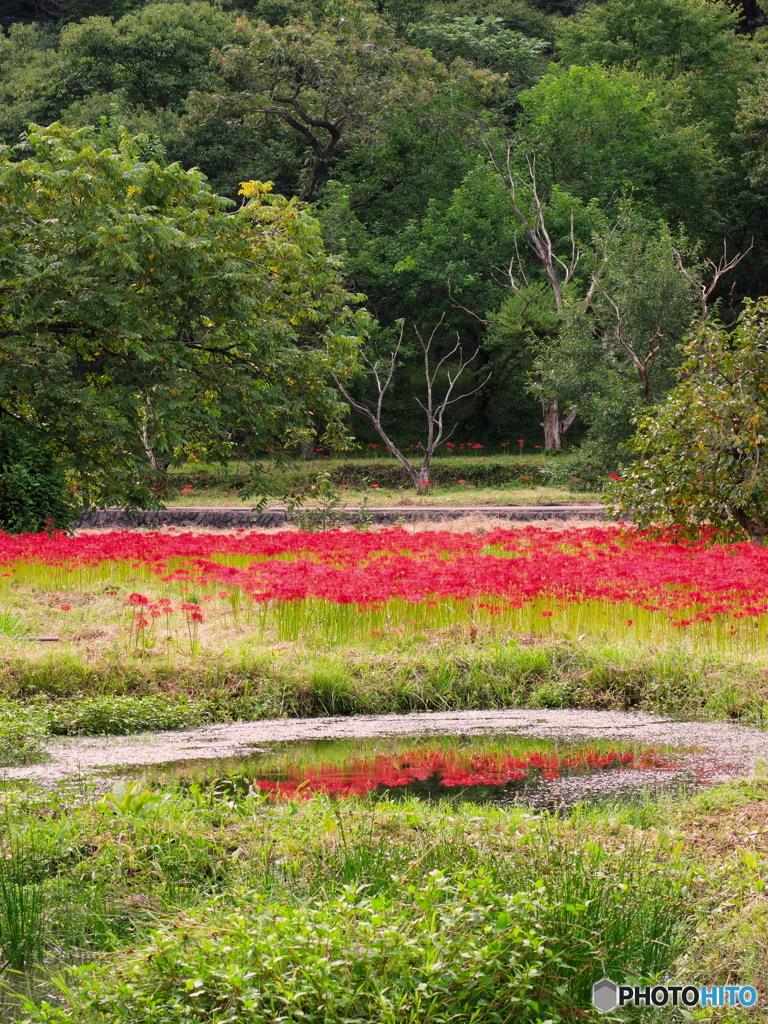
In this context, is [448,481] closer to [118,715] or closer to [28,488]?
[28,488]

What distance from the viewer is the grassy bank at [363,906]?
10.7 feet

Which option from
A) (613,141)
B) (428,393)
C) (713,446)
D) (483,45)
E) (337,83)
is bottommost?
(428,393)

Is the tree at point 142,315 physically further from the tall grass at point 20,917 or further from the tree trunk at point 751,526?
the tall grass at point 20,917

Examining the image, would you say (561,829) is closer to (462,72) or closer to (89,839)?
(89,839)

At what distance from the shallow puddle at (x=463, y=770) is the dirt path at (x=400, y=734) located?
13 centimetres

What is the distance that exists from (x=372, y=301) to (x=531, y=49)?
10626 millimetres

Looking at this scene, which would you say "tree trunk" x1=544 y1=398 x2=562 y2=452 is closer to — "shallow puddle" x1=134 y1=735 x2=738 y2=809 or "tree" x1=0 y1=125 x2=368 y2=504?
"tree" x1=0 y1=125 x2=368 y2=504

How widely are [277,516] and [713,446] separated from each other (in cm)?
1032

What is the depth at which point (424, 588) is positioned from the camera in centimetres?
938

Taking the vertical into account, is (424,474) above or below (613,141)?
below

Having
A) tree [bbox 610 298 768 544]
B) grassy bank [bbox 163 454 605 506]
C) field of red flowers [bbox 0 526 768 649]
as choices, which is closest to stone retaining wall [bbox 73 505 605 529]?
grassy bank [bbox 163 454 605 506]

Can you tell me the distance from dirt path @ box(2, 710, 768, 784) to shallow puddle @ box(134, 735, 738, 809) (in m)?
0.13

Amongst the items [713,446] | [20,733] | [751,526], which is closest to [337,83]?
[713,446]

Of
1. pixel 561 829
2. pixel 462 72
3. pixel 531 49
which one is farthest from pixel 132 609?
pixel 531 49
